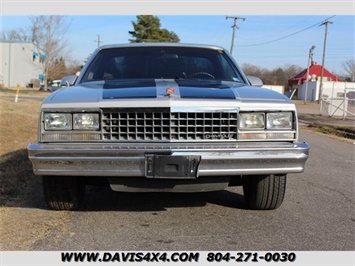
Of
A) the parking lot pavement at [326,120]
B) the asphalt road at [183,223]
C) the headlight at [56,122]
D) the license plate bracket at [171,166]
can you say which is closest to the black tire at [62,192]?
the asphalt road at [183,223]

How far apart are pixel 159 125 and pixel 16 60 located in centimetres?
7088

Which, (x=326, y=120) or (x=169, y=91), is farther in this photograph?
(x=326, y=120)

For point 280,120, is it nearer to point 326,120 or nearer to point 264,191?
point 264,191

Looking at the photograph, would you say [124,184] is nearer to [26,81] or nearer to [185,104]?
[185,104]

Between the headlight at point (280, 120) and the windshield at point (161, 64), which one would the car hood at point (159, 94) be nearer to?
the headlight at point (280, 120)

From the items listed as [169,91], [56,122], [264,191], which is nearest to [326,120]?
[264,191]

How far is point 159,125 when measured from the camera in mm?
3592

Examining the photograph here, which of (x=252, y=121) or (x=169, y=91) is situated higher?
(x=169, y=91)

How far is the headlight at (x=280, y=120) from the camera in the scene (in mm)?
3701

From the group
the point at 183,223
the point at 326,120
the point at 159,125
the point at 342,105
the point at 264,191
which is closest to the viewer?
the point at 159,125

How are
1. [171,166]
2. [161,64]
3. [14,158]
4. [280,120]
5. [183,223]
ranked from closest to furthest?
1. [171,166]
2. [280,120]
3. [183,223]
4. [161,64]
5. [14,158]

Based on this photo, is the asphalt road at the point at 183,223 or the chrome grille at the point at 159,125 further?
the chrome grille at the point at 159,125

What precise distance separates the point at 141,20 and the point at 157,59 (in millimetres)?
53780

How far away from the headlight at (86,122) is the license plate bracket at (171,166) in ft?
1.83
